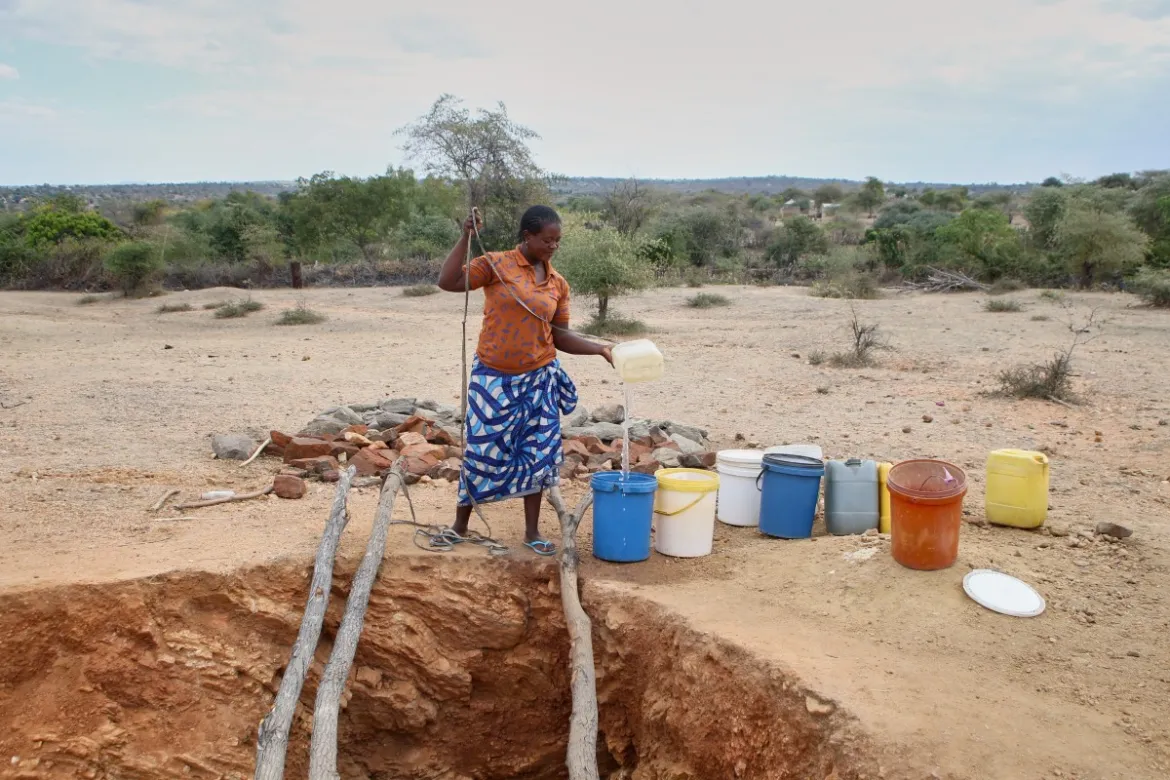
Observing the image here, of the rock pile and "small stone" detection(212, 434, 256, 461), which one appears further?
"small stone" detection(212, 434, 256, 461)

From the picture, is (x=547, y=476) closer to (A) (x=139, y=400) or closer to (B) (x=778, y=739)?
(B) (x=778, y=739)

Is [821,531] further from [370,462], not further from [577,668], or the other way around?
[370,462]

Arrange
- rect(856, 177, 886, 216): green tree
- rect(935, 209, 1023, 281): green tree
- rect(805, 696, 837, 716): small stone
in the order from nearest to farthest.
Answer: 1. rect(805, 696, 837, 716): small stone
2. rect(935, 209, 1023, 281): green tree
3. rect(856, 177, 886, 216): green tree

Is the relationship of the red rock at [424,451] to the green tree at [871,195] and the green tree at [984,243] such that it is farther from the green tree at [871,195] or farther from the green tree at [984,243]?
the green tree at [871,195]

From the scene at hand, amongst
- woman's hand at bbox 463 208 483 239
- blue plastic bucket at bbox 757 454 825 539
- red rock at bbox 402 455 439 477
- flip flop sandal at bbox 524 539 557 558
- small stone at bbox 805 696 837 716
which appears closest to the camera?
small stone at bbox 805 696 837 716

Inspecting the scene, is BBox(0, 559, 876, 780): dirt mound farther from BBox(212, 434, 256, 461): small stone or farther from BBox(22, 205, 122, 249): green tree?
BBox(22, 205, 122, 249): green tree

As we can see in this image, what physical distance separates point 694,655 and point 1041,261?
54.4 feet

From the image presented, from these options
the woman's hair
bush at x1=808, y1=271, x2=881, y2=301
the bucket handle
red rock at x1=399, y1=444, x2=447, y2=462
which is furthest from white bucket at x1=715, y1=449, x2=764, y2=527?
bush at x1=808, y1=271, x2=881, y2=301

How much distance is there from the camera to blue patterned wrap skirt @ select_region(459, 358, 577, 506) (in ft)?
12.9

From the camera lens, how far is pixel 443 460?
19.0 ft

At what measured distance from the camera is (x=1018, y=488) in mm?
4148

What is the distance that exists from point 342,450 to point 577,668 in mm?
2768

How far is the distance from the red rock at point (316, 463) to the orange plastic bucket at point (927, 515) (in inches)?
128

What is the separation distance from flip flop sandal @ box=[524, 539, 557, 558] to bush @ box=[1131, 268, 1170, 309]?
12.8m
